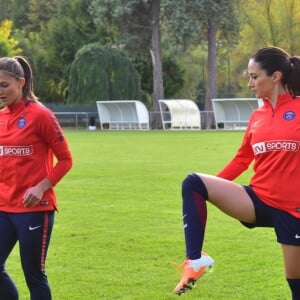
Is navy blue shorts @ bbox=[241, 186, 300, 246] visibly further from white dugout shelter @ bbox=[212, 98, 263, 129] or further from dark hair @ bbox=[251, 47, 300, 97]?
white dugout shelter @ bbox=[212, 98, 263, 129]

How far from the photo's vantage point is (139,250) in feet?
31.9

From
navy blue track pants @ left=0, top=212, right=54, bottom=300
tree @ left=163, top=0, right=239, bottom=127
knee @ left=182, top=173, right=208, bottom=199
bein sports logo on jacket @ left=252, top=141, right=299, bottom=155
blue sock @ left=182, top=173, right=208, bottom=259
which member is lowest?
tree @ left=163, top=0, right=239, bottom=127

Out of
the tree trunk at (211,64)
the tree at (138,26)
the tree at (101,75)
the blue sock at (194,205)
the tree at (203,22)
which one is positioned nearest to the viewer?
the blue sock at (194,205)

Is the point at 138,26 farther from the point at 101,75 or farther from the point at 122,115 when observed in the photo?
the point at 122,115

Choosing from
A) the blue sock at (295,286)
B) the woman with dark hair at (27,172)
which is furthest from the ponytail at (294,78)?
the woman with dark hair at (27,172)

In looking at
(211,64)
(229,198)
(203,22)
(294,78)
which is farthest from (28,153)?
(211,64)

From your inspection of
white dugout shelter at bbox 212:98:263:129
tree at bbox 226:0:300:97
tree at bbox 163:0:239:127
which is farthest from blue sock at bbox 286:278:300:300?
tree at bbox 226:0:300:97

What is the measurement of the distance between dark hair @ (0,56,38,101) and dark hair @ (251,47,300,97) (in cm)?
168

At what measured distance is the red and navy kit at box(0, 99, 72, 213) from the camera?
5.46 metres

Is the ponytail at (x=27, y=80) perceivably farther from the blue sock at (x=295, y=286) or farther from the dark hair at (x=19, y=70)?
the blue sock at (x=295, y=286)

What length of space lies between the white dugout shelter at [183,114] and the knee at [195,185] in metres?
49.1

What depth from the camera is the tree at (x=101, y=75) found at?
59.2m

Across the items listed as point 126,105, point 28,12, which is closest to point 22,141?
point 126,105

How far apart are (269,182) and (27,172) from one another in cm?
174
